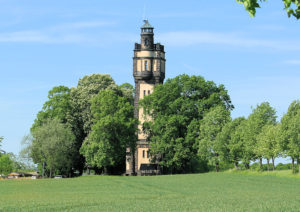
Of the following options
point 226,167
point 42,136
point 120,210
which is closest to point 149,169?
point 226,167

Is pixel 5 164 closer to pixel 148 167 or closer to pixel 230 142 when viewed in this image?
pixel 148 167

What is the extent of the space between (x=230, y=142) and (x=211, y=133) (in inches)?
180

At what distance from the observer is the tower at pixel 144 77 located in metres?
100

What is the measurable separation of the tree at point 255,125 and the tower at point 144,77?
2207cm

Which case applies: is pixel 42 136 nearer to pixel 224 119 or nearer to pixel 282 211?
pixel 224 119

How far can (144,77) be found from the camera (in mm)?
101750

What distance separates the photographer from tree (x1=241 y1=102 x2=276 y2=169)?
264ft

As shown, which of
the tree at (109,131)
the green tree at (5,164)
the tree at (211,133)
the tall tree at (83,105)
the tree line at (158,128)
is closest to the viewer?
the tree line at (158,128)

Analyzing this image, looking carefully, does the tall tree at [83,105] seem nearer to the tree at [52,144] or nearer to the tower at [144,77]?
the tree at [52,144]

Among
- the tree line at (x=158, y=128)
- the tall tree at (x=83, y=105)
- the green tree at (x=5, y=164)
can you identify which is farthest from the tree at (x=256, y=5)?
the green tree at (x=5, y=164)

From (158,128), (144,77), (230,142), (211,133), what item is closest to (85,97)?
(144,77)

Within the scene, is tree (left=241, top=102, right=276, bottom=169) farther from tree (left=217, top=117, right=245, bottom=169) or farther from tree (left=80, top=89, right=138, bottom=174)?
tree (left=80, top=89, right=138, bottom=174)

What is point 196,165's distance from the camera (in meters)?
99.6

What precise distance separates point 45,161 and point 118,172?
1623 centimetres
